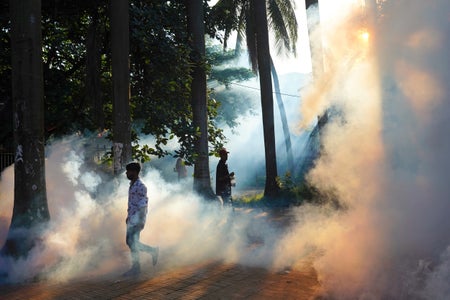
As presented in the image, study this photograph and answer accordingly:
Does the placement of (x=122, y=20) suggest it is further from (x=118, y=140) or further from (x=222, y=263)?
(x=222, y=263)

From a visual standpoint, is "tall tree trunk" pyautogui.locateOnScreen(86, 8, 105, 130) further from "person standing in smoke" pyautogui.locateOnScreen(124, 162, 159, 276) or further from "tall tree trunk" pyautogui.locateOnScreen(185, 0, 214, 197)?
"person standing in smoke" pyautogui.locateOnScreen(124, 162, 159, 276)

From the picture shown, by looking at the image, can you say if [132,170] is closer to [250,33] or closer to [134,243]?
[134,243]

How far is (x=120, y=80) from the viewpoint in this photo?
24.9 ft

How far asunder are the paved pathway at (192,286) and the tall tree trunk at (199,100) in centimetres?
536

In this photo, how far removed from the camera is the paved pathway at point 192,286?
4191mm

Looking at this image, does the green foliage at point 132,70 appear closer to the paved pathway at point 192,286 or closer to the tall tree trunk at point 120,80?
the tall tree trunk at point 120,80

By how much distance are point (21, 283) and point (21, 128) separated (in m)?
2.29

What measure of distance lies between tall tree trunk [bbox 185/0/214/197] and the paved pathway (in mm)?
5363

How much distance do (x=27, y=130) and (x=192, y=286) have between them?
3.52 meters

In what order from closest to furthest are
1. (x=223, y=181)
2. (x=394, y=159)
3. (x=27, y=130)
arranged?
(x=394, y=159)
(x=27, y=130)
(x=223, y=181)

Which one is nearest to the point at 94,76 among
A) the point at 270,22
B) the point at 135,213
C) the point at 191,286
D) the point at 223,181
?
the point at 223,181

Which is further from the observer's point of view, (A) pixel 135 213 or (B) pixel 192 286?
(A) pixel 135 213

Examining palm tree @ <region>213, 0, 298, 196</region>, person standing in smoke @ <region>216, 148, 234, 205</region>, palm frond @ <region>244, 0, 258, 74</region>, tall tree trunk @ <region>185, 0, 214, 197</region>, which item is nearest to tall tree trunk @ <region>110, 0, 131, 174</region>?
person standing in smoke @ <region>216, 148, 234, 205</region>

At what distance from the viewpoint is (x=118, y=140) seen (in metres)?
7.53
